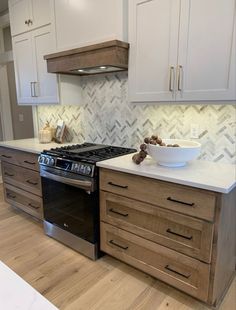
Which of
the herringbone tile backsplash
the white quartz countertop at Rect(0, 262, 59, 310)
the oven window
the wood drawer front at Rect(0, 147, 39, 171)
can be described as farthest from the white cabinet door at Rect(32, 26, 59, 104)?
the white quartz countertop at Rect(0, 262, 59, 310)

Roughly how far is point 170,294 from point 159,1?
2.20m

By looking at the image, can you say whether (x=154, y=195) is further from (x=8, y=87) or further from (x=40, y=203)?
(x=8, y=87)

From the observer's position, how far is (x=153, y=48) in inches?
73.5

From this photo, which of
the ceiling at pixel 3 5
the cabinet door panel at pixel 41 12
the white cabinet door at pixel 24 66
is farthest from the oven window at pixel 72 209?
the ceiling at pixel 3 5

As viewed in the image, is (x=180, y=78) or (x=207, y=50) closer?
(x=207, y=50)

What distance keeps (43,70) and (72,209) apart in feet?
5.44

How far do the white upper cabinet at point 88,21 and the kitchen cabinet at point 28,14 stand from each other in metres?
0.25

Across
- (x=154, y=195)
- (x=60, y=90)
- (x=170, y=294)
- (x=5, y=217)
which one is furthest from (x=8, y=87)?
(x=170, y=294)

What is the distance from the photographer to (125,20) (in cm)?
197

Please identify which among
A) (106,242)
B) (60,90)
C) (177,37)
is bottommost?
(106,242)

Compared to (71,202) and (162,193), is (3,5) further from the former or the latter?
(162,193)

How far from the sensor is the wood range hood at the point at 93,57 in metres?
1.96

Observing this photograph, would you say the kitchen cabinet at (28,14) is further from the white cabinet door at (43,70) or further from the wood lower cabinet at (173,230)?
the wood lower cabinet at (173,230)

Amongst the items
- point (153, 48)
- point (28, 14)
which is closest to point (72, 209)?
point (153, 48)
